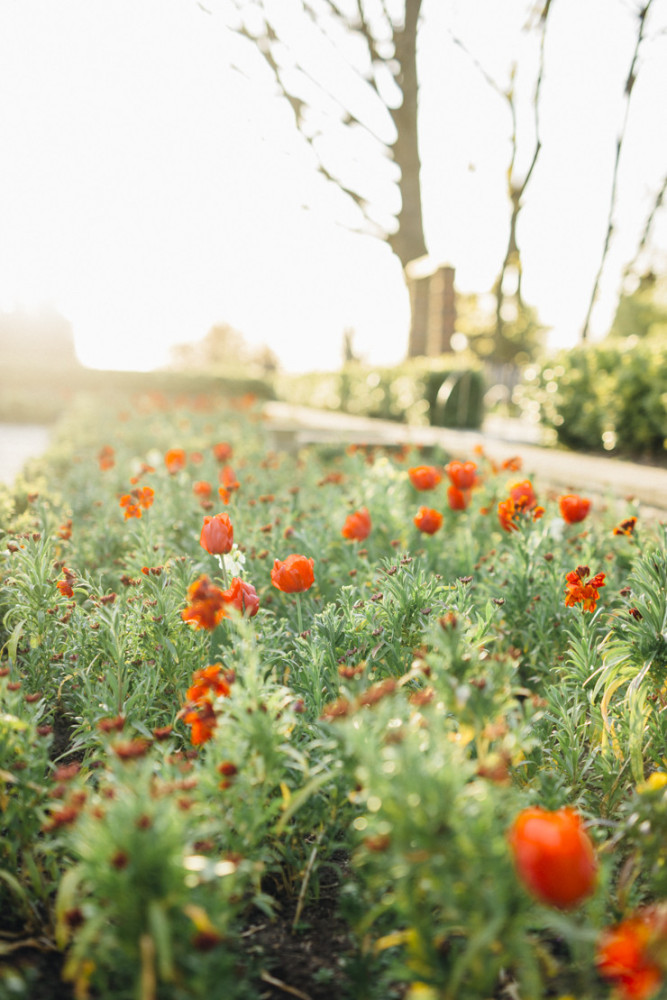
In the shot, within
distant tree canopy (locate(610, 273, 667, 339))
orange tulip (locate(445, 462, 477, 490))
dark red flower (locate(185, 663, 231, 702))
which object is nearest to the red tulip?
dark red flower (locate(185, 663, 231, 702))

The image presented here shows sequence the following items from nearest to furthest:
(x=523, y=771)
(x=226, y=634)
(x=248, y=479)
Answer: (x=523, y=771) → (x=226, y=634) → (x=248, y=479)

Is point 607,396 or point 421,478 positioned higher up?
point 607,396

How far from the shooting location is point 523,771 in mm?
2049

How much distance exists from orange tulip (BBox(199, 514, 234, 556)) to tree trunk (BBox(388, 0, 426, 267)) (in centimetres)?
1325

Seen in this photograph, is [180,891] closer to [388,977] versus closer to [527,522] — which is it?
[388,977]

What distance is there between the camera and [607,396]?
829 cm

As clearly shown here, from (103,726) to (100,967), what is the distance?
42 centimetres

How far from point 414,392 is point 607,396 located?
5.32m

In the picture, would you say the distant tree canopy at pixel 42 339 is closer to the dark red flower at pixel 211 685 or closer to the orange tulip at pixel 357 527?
the orange tulip at pixel 357 527

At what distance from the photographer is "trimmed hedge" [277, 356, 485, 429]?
12164 mm

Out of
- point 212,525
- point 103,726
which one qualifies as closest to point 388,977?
point 103,726

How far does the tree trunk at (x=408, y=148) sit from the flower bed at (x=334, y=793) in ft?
41.2

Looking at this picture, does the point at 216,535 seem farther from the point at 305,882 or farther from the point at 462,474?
the point at 462,474

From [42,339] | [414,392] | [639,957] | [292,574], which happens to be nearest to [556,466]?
[292,574]
